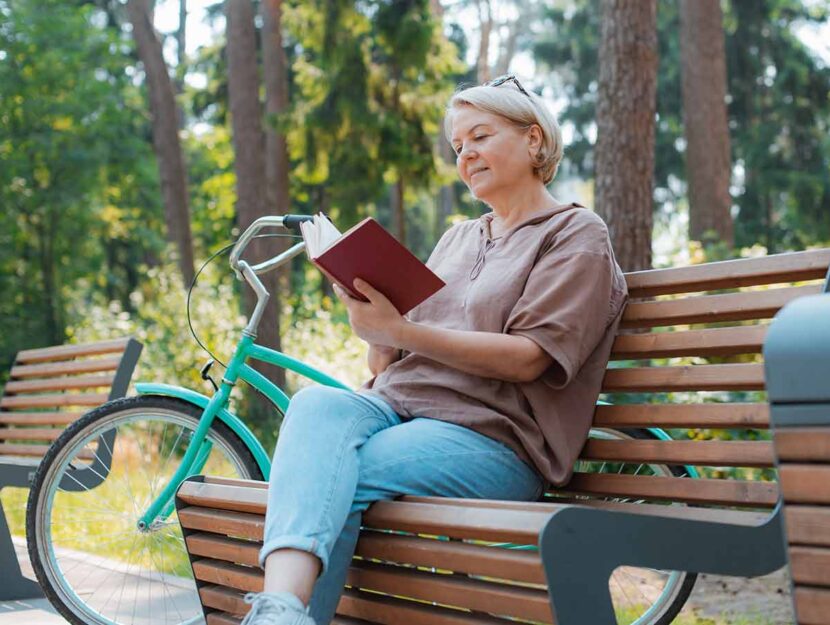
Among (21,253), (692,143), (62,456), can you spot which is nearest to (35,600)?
(62,456)

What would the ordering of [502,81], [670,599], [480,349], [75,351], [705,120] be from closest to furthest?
1. [480,349]
2. [502,81]
3. [670,599]
4. [75,351]
5. [705,120]

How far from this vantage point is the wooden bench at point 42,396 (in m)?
4.24

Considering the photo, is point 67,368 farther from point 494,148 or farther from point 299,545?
point 299,545

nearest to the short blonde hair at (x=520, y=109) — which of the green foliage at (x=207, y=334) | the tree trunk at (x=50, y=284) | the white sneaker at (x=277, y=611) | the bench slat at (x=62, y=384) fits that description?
the white sneaker at (x=277, y=611)

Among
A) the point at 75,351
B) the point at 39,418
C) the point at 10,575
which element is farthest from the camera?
the point at 39,418

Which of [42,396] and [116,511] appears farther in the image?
[42,396]

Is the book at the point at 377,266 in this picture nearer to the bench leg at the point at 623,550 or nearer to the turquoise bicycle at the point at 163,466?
the bench leg at the point at 623,550

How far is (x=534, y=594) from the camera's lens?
78.7 inches

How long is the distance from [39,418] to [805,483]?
12.9ft

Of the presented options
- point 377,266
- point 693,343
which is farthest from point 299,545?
point 693,343

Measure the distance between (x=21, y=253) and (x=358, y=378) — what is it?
9.44 meters

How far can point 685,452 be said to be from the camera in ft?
8.70

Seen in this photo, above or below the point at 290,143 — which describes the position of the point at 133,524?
below

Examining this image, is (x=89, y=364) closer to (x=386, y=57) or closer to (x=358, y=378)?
(x=358, y=378)
